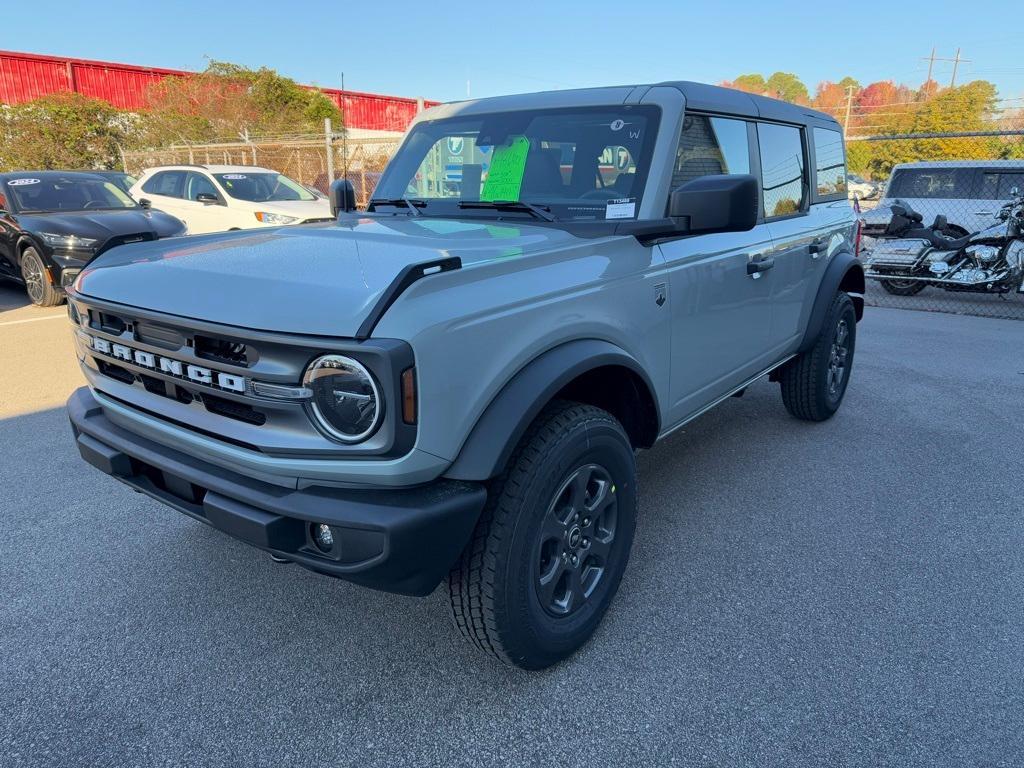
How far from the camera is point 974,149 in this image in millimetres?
25641

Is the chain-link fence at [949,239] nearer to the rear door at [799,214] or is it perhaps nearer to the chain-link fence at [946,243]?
the chain-link fence at [946,243]

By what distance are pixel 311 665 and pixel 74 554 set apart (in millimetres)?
1401

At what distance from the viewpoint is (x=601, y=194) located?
282 centimetres

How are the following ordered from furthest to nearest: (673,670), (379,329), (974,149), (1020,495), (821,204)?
(974,149) < (821,204) < (1020,495) < (673,670) < (379,329)

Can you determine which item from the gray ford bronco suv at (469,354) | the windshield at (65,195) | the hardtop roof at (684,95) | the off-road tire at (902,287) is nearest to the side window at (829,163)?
the hardtop roof at (684,95)

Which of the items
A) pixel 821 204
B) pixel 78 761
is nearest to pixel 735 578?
pixel 78 761

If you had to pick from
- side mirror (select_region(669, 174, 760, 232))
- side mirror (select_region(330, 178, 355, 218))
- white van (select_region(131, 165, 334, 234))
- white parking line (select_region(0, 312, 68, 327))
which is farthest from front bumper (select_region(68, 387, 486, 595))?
white van (select_region(131, 165, 334, 234))

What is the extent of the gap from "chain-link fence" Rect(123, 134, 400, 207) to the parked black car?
15.9ft

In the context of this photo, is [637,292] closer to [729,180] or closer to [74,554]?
[729,180]

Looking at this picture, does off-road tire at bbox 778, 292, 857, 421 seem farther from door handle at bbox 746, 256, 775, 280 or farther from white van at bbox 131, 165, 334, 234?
white van at bbox 131, 165, 334, 234

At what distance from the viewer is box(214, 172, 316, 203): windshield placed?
10.2 metres

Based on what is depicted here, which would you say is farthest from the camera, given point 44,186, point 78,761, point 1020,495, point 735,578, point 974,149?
point 974,149

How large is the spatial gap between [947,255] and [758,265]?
766cm

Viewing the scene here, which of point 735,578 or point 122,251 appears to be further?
point 735,578
